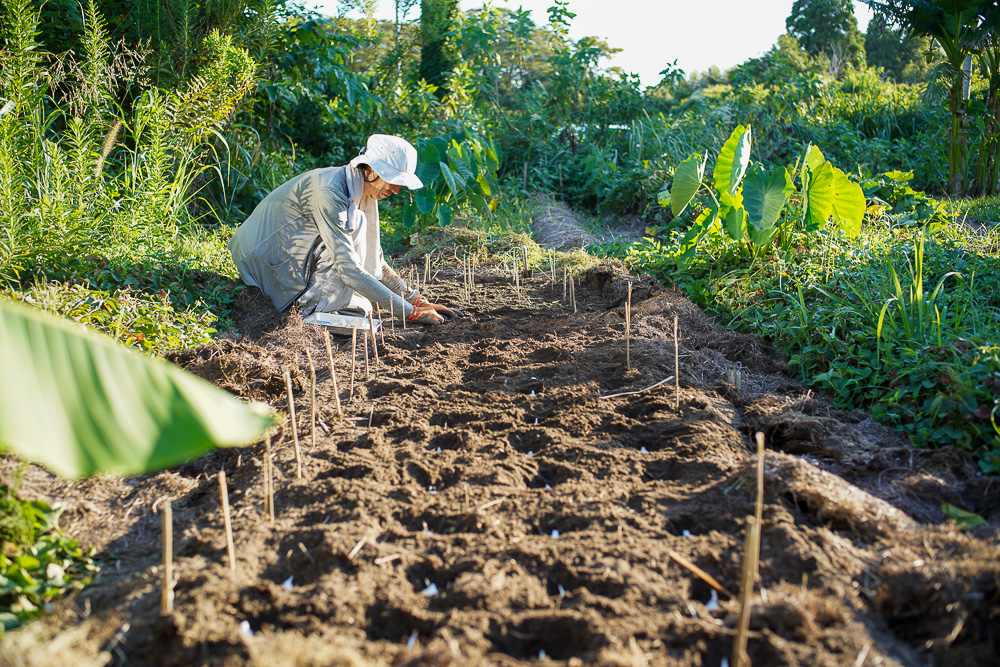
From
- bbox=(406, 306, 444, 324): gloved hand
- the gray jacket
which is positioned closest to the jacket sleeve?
the gray jacket

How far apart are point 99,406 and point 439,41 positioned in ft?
32.3

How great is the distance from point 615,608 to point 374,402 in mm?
1550

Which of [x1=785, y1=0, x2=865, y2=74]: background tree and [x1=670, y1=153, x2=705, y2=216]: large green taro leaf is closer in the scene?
[x1=670, y1=153, x2=705, y2=216]: large green taro leaf

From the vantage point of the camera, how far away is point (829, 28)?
20.2 m

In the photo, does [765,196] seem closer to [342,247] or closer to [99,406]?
[342,247]

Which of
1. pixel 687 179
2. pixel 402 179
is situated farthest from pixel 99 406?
pixel 687 179

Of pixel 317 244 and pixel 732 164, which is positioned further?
pixel 732 164

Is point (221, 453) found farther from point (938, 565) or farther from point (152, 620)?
point (938, 565)

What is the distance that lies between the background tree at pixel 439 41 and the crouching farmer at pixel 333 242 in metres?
A: 6.25

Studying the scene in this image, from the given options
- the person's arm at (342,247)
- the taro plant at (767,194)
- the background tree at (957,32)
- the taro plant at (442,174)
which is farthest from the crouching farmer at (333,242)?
the background tree at (957,32)

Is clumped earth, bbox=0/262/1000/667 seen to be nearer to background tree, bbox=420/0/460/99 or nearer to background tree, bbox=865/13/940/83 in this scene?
background tree, bbox=420/0/460/99

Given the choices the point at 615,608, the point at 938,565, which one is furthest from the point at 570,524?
the point at 938,565

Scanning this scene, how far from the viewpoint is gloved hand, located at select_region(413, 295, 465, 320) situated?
3.97 meters

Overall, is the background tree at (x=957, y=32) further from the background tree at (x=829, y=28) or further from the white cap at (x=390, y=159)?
the background tree at (x=829, y=28)
